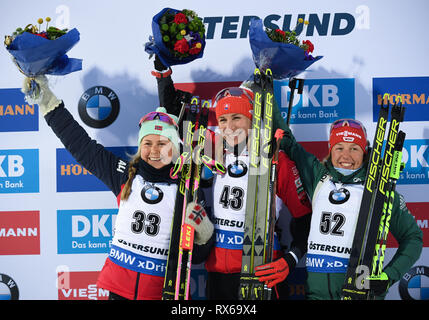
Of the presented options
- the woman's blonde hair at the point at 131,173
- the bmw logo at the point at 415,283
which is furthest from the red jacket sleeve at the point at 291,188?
the bmw logo at the point at 415,283

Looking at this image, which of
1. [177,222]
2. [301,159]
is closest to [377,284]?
[301,159]

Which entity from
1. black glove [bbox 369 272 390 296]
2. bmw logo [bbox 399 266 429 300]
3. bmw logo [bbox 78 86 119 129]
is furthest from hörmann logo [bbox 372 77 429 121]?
bmw logo [bbox 78 86 119 129]

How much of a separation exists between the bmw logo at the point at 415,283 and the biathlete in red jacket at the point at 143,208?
1.56 meters

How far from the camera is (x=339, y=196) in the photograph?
2730mm

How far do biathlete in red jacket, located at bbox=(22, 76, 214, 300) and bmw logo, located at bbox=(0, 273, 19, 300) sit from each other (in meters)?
1.00

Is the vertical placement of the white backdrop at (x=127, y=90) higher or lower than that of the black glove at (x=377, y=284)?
higher

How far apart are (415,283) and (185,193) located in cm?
185

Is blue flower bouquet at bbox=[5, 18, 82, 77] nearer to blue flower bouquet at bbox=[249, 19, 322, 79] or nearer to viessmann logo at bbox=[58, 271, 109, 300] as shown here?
blue flower bouquet at bbox=[249, 19, 322, 79]

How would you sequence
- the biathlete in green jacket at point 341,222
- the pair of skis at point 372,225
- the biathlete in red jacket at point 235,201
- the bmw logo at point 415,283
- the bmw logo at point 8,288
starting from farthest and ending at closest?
the bmw logo at point 8,288 → the bmw logo at point 415,283 → the biathlete in red jacket at point 235,201 → the biathlete in green jacket at point 341,222 → the pair of skis at point 372,225

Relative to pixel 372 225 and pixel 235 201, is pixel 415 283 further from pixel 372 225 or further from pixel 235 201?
pixel 235 201

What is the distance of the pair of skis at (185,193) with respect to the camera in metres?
2.71

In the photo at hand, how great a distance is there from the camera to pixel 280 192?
294 cm

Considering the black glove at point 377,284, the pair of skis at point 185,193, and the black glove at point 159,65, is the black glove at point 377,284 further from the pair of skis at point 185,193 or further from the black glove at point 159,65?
the black glove at point 159,65
